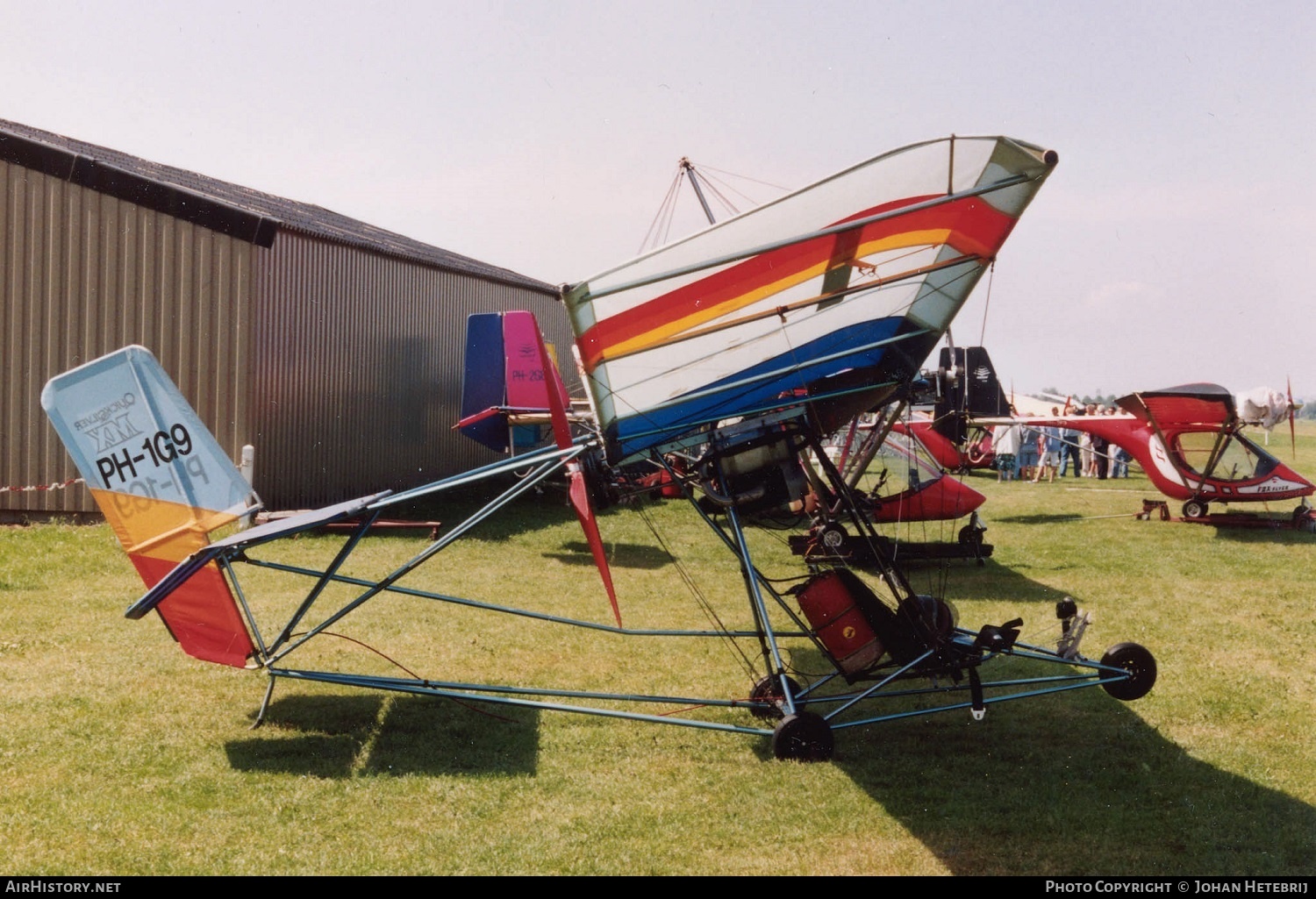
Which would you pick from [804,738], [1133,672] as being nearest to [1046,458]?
[1133,672]

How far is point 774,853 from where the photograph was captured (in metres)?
4.70

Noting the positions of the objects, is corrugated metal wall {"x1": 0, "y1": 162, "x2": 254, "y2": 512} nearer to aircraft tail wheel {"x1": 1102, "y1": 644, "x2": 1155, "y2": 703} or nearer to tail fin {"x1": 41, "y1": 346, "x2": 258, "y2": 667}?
tail fin {"x1": 41, "y1": 346, "x2": 258, "y2": 667}

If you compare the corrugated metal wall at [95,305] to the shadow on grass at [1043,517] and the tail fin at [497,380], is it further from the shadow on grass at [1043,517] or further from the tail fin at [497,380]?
the shadow on grass at [1043,517]

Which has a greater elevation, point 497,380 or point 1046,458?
point 497,380

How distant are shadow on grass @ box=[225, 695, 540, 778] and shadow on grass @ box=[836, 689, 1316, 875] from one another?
210 cm

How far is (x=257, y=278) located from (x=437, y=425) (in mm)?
6497

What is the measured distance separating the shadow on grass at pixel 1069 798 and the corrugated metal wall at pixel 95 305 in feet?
37.0

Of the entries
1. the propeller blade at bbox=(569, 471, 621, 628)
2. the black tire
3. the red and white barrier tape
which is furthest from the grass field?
the red and white barrier tape

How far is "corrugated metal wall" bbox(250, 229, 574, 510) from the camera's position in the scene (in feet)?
48.9

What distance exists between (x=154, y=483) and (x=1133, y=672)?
6147 mm

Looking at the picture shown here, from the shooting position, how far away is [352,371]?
1716cm

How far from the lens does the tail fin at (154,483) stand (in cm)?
581

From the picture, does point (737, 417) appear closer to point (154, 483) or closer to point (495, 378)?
point (154, 483)

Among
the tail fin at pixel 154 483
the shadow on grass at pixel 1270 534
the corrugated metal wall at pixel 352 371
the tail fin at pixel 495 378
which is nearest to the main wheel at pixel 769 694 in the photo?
the tail fin at pixel 154 483
